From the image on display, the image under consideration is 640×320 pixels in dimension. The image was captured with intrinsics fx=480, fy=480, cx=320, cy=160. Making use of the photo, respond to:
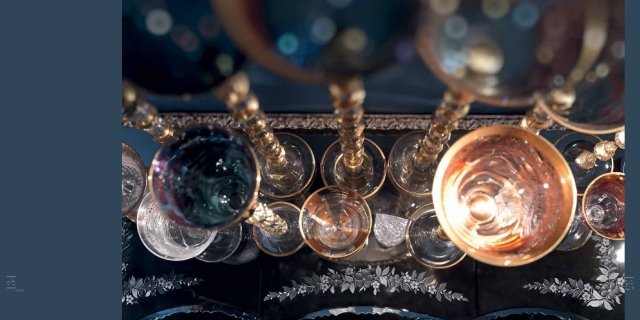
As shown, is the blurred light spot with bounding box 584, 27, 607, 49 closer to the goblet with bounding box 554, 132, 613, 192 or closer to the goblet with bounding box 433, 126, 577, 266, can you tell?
the goblet with bounding box 433, 126, 577, 266

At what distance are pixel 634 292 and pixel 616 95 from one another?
A: 752mm

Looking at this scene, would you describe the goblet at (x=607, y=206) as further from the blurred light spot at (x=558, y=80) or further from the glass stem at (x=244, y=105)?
the glass stem at (x=244, y=105)

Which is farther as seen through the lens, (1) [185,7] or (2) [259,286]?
(2) [259,286]

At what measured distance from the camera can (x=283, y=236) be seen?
1.52m

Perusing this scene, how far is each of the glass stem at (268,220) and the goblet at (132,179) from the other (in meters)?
0.33

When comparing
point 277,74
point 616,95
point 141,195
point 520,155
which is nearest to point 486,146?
point 520,155

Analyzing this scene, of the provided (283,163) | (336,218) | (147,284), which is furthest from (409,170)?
(147,284)

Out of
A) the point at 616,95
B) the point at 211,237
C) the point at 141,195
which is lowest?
the point at 211,237

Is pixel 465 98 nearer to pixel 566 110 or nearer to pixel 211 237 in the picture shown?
pixel 566 110

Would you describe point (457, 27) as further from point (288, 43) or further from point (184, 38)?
point (184, 38)

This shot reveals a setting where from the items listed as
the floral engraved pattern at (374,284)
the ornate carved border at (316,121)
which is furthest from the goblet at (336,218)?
the ornate carved border at (316,121)

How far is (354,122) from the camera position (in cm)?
110

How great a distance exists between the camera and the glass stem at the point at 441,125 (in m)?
1.03

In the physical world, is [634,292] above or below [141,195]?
below
